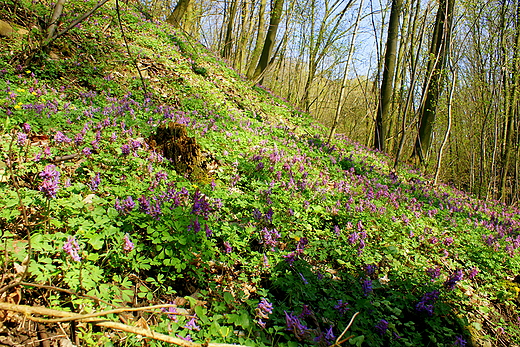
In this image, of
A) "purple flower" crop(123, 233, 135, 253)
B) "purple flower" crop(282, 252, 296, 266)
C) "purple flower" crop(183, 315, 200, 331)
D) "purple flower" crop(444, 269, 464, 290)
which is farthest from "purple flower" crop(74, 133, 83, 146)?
"purple flower" crop(444, 269, 464, 290)

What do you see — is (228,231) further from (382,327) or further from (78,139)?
(78,139)

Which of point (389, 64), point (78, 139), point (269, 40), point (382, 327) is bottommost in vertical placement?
point (382, 327)

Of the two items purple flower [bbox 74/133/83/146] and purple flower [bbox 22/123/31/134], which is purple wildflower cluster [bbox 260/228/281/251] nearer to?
purple flower [bbox 74/133/83/146]

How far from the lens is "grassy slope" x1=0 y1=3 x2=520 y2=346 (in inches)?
85.1

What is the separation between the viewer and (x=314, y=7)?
18734 mm

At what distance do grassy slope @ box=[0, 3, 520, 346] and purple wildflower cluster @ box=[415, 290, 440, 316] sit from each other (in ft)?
0.06

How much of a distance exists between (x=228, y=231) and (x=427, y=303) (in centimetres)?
225

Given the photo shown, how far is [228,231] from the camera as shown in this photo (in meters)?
2.99

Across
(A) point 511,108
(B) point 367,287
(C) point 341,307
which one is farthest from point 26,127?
(A) point 511,108

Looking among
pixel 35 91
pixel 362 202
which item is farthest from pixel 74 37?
pixel 362 202

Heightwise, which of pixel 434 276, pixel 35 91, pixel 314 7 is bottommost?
pixel 434 276

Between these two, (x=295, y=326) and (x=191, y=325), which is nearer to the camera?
(x=191, y=325)

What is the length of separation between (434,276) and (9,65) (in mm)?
7595

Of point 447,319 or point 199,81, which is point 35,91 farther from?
point 447,319
